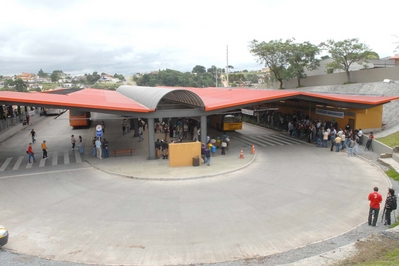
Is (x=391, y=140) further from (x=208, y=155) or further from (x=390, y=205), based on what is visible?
(x=208, y=155)

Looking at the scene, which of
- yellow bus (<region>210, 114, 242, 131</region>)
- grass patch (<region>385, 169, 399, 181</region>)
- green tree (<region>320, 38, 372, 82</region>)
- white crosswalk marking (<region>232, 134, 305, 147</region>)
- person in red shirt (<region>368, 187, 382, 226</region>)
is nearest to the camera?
person in red shirt (<region>368, 187, 382, 226</region>)

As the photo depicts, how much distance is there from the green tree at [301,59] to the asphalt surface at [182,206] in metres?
33.6

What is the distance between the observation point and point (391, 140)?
2078cm

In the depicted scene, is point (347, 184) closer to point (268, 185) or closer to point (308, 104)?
point (268, 185)

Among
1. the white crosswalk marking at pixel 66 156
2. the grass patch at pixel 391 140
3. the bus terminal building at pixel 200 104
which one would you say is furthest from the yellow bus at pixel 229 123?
the white crosswalk marking at pixel 66 156

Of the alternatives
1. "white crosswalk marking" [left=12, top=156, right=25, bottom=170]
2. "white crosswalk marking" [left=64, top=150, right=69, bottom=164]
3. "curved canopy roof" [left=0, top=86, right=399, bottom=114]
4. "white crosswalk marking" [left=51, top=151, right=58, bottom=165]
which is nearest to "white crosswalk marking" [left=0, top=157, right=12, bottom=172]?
"white crosswalk marking" [left=12, top=156, right=25, bottom=170]

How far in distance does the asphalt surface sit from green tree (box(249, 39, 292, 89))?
36.2 metres

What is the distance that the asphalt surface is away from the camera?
29.3 feet

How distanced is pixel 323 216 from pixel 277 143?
45.3 feet

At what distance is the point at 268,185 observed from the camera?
14312 mm

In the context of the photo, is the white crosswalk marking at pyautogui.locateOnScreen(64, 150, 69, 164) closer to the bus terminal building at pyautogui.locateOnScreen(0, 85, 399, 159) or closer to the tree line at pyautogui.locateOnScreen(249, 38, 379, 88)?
the bus terminal building at pyautogui.locateOnScreen(0, 85, 399, 159)

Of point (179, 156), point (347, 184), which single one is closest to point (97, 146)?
point (179, 156)

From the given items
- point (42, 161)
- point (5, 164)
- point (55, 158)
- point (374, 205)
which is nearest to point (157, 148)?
point (55, 158)

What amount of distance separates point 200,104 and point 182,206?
9.15 metres
